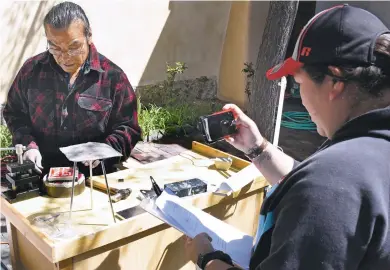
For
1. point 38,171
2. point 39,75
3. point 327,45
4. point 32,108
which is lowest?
point 38,171

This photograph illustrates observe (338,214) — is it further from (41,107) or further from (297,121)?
(297,121)

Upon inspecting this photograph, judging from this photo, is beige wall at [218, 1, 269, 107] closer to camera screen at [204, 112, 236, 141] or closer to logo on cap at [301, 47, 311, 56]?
camera screen at [204, 112, 236, 141]

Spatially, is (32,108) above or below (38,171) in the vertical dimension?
above

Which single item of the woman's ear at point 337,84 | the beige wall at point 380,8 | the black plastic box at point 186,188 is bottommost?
the black plastic box at point 186,188

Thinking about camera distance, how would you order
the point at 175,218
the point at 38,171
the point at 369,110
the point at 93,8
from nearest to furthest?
1. the point at 369,110
2. the point at 175,218
3. the point at 38,171
4. the point at 93,8

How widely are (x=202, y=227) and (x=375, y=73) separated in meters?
0.80

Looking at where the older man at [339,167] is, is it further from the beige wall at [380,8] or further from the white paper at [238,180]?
the beige wall at [380,8]

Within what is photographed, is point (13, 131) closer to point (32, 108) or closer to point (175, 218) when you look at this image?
point (32, 108)

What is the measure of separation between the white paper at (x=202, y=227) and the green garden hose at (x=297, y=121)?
17.2ft

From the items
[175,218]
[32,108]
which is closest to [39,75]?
[32,108]

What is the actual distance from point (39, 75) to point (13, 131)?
0.35 metres

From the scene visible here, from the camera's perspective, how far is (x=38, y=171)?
2084 millimetres

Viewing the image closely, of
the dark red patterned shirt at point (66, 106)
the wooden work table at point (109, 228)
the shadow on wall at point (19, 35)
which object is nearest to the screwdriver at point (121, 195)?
the wooden work table at point (109, 228)

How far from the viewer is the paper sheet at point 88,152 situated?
177 cm
